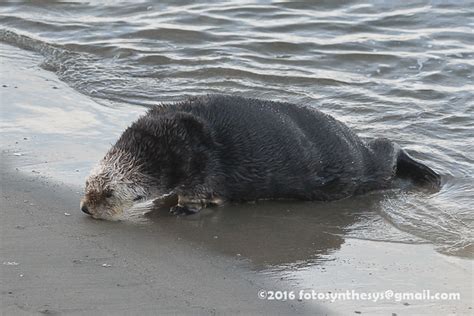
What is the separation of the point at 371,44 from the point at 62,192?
612 cm

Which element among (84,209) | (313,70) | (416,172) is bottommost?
(416,172)

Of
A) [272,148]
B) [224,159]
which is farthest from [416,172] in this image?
[224,159]

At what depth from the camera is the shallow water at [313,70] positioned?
6812 millimetres

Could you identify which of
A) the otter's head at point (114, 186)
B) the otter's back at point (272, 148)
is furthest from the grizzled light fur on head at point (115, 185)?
the otter's back at point (272, 148)

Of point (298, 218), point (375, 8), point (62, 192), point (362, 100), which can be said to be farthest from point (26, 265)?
point (375, 8)

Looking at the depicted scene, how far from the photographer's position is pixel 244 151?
22.7ft

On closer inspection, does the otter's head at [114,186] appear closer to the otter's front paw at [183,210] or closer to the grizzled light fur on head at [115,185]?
the grizzled light fur on head at [115,185]

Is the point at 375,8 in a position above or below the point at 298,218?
above

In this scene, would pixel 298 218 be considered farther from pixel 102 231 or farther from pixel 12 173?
pixel 12 173

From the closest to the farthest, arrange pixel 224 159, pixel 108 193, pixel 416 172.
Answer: pixel 108 193, pixel 224 159, pixel 416 172

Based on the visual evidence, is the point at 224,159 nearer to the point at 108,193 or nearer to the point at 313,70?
the point at 108,193

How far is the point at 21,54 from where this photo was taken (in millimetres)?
11062

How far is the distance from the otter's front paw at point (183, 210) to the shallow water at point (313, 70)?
19 cm

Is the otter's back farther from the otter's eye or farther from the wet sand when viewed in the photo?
the otter's eye
